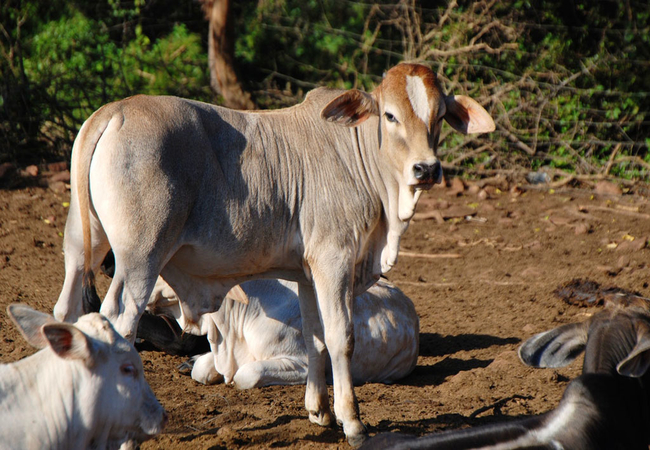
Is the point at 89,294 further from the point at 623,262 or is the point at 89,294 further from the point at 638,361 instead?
the point at 623,262

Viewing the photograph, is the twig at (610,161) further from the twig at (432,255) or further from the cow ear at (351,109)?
the cow ear at (351,109)

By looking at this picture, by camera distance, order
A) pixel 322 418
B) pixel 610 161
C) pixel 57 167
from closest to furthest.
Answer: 1. pixel 322 418
2. pixel 57 167
3. pixel 610 161

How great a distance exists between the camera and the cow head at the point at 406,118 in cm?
438

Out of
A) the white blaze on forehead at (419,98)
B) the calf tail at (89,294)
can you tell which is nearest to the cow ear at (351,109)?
the white blaze on forehead at (419,98)

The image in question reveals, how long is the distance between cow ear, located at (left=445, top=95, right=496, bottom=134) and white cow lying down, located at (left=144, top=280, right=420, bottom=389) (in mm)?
1691

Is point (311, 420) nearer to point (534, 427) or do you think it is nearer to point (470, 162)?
point (534, 427)

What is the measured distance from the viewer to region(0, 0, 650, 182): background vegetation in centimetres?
1034

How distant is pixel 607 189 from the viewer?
33.3 feet

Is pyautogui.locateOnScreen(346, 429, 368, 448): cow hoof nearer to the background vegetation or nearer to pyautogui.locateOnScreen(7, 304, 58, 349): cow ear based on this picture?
pyautogui.locateOnScreen(7, 304, 58, 349): cow ear

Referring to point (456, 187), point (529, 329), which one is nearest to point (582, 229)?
point (456, 187)

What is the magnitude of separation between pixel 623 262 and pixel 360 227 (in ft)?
13.0

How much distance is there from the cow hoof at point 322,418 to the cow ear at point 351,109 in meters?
1.69

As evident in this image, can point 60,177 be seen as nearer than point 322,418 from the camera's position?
No

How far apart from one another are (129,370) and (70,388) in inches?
9.1
